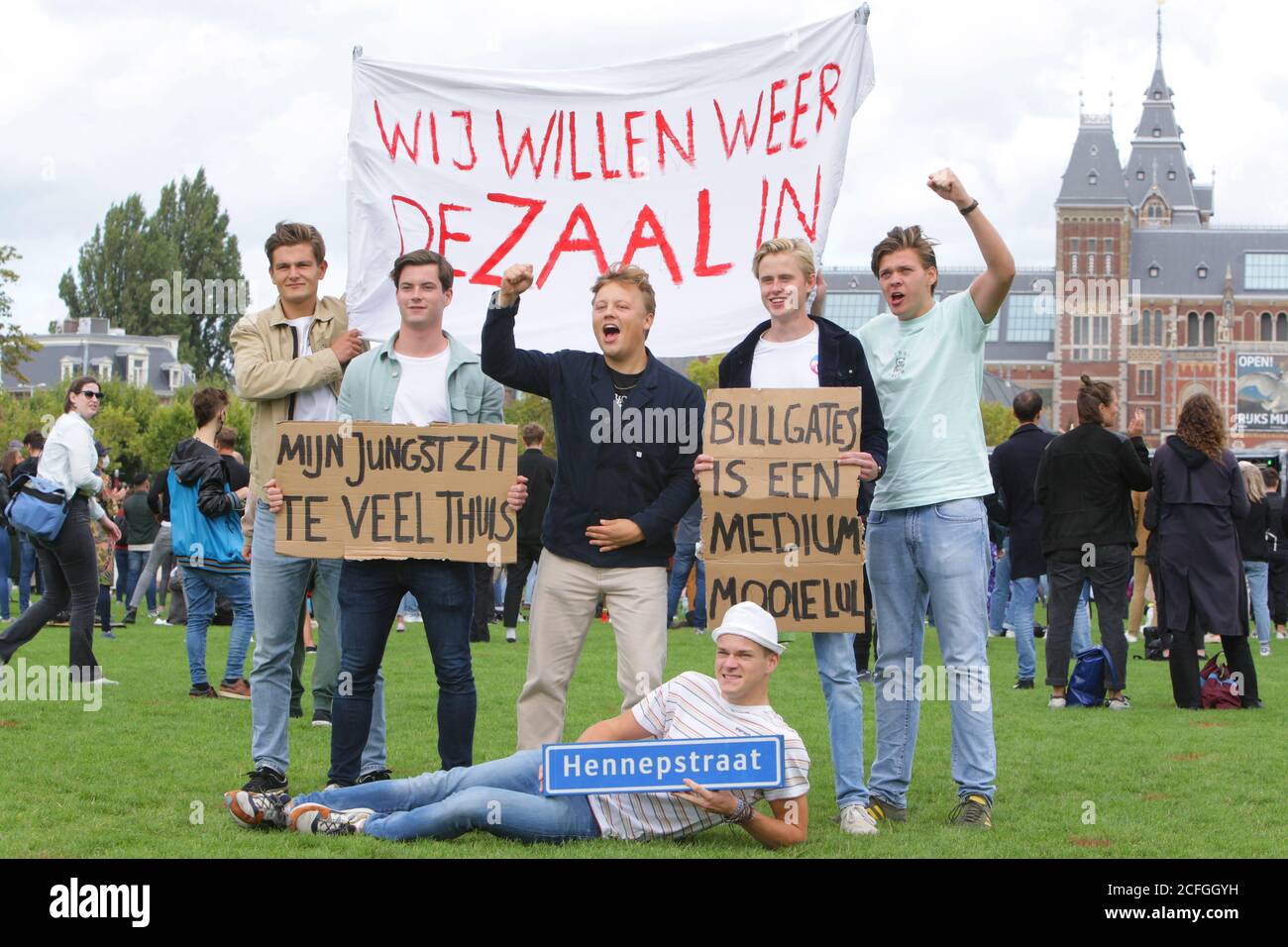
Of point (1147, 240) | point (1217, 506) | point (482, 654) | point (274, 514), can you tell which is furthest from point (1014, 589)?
point (1147, 240)

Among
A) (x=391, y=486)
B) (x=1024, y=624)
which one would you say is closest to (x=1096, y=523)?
(x=1024, y=624)

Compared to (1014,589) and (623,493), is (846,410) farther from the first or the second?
(1014,589)

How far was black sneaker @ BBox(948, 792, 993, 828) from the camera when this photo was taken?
7.19 meters

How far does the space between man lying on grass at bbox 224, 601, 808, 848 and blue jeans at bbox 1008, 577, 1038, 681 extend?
8.15 meters

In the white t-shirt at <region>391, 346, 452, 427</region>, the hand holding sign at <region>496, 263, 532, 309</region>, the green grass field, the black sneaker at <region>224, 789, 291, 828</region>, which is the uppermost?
the hand holding sign at <region>496, 263, 532, 309</region>

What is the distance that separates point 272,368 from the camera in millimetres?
7629

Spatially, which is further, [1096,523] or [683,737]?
[1096,523]

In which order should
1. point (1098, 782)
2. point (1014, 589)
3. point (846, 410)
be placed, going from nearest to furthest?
point (846, 410), point (1098, 782), point (1014, 589)

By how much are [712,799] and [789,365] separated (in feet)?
7.05

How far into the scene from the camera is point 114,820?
7.12 m

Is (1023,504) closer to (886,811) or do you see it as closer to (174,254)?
(886,811)

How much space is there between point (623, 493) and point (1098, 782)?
11.0 ft
